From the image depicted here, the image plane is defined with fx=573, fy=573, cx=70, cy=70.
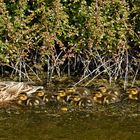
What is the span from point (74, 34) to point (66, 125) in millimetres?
3166

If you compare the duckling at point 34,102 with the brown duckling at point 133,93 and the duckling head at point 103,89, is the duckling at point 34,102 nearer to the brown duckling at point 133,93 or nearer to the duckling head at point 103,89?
the duckling head at point 103,89

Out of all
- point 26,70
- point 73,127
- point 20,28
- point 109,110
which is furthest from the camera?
point 26,70

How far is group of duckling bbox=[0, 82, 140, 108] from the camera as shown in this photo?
10.8m

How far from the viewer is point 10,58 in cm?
1215

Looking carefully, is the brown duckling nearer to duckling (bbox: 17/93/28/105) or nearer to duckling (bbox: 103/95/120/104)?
duckling (bbox: 103/95/120/104)

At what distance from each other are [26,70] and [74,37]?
57.1 inches

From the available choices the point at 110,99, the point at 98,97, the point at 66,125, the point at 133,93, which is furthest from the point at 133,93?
the point at 66,125

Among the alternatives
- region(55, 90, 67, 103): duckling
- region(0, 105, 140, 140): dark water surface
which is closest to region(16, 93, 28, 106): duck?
region(0, 105, 140, 140): dark water surface

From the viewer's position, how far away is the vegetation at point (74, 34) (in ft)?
39.1

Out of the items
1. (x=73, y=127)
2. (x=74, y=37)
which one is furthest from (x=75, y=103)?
(x=74, y=37)

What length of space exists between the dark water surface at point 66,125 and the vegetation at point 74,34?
2091 mm

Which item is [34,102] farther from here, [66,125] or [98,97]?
[66,125]

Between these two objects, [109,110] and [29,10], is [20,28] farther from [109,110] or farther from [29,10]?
[109,110]

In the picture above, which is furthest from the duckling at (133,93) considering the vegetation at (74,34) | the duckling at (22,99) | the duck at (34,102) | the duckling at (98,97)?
the duckling at (22,99)
